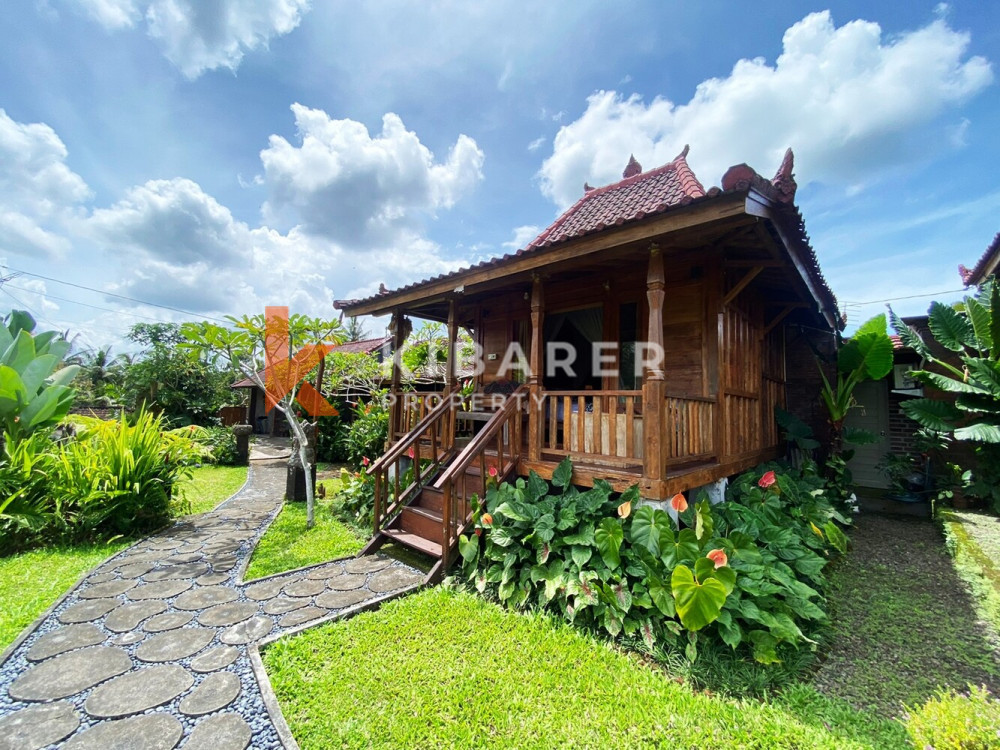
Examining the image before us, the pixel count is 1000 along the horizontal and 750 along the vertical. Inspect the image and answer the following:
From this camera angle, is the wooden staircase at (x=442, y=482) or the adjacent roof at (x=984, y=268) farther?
the adjacent roof at (x=984, y=268)

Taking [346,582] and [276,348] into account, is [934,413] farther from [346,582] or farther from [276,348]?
[276,348]

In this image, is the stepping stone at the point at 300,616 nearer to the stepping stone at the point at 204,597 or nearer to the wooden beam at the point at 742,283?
the stepping stone at the point at 204,597

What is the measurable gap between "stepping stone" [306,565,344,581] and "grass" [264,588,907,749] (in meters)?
1.06

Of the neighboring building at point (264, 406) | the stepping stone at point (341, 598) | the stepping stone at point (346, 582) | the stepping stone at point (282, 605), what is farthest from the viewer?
the neighboring building at point (264, 406)

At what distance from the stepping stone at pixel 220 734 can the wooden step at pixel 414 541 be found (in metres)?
2.10

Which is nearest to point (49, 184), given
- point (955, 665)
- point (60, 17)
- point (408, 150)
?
point (60, 17)

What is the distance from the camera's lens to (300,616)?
3191 mm


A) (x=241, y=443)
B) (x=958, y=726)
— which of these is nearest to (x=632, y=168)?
(x=958, y=726)

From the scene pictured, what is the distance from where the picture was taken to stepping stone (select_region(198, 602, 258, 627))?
3.10 m

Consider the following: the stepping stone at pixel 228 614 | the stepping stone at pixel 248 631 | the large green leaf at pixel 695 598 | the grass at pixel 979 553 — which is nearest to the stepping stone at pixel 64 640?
the stepping stone at pixel 228 614

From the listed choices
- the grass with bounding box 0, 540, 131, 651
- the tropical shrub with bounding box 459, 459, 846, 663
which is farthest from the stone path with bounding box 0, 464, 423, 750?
the tropical shrub with bounding box 459, 459, 846, 663

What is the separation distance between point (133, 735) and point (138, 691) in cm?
41

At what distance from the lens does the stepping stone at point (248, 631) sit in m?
2.84

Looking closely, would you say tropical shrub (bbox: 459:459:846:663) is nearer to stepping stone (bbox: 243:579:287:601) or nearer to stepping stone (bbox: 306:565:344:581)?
stepping stone (bbox: 306:565:344:581)
